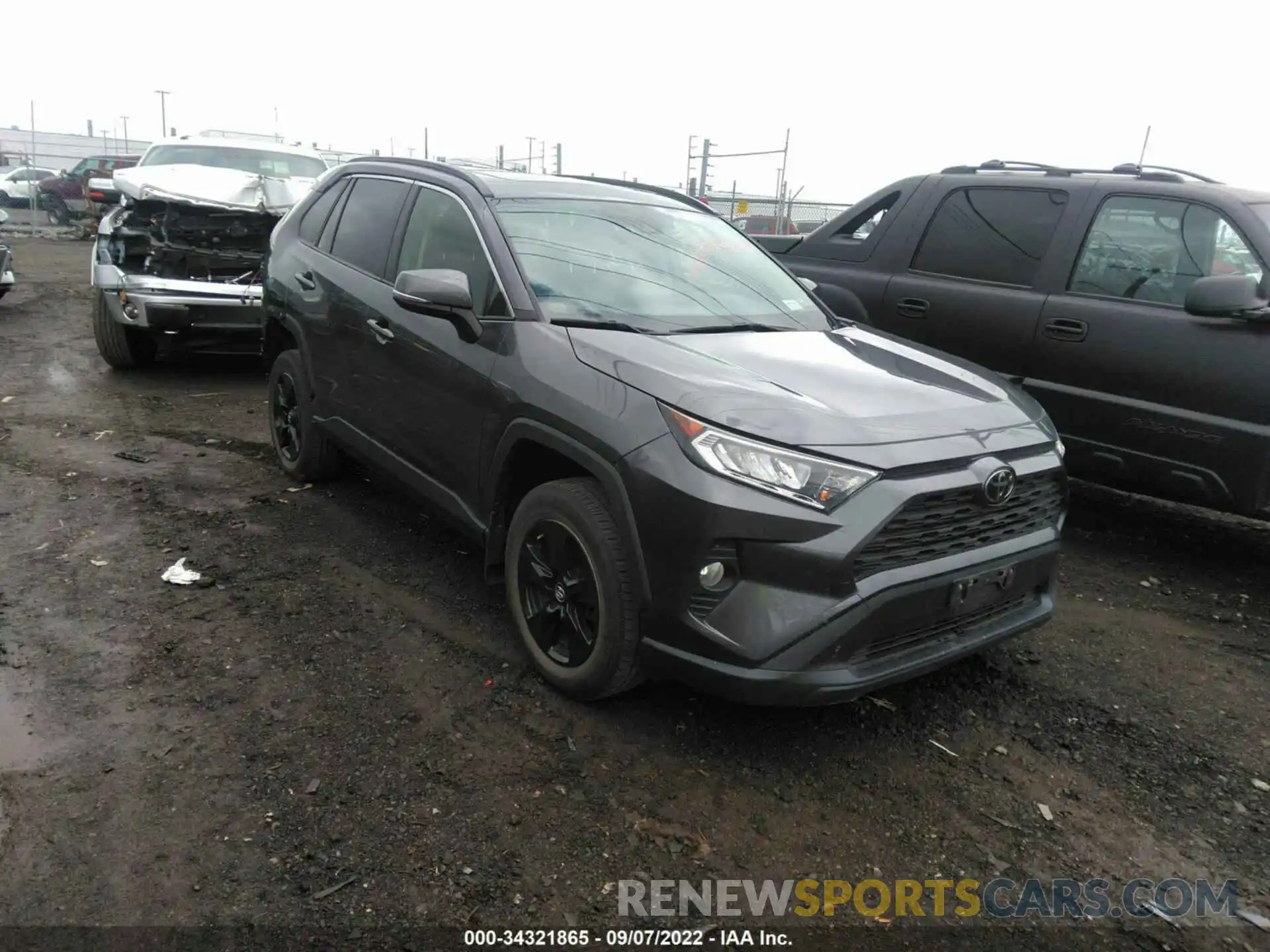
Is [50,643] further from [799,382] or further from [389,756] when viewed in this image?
[799,382]

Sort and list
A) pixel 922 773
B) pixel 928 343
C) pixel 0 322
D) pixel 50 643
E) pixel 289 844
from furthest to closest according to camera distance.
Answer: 1. pixel 0 322
2. pixel 928 343
3. pixel 50 643
4. pixel 922 773
5. pixel 289 844

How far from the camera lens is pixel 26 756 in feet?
9.09

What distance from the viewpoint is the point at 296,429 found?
5.16 m

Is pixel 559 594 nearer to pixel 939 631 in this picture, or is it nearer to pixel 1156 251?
pixel 939 631

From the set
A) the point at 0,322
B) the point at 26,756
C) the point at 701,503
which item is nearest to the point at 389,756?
the point at 26,756

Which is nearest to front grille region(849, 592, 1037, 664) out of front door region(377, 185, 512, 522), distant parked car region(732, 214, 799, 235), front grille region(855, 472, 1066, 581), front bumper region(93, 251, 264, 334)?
front grille region(855, 472, 1066, 581)

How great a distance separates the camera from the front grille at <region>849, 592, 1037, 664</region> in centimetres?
270

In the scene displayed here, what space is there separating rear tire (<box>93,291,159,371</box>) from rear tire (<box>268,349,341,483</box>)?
293cm

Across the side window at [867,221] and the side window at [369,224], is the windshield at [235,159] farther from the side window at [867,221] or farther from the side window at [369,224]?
the side window at [867,221]

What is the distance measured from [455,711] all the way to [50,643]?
5.24 ft

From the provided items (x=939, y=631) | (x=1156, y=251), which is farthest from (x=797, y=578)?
(x=1156, y=251)

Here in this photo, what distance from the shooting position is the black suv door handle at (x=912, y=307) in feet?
17.5

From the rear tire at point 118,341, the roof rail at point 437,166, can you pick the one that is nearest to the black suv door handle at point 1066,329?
the roof rail at point 437,166

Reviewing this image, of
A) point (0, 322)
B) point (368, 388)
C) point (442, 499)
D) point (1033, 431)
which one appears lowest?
Answer: point (0, 322)
